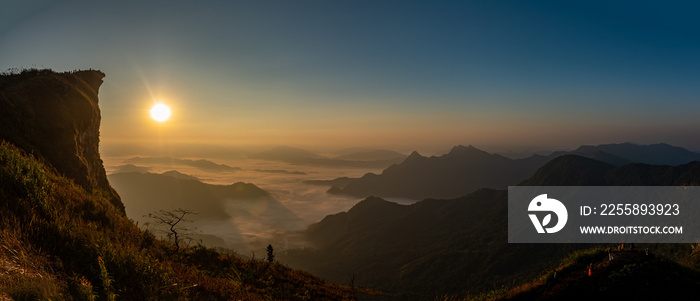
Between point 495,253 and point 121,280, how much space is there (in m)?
193

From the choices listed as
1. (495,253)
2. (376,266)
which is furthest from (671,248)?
(376,266)

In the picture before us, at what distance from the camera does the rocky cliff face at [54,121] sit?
18.7 meters

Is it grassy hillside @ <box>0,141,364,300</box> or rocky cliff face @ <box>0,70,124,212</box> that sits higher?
rocky cliff face @ <box>0,70,124,212</box>

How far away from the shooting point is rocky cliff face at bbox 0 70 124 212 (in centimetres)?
1872

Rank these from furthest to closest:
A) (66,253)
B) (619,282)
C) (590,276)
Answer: (590,276)
(619,282)
(66,253)

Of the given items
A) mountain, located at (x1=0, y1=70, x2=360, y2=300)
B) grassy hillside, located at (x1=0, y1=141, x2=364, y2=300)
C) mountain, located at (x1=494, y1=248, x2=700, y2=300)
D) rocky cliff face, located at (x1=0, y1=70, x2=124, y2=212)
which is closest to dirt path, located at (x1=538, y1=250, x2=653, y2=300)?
mountain, located at (x1=494, y1=248, x2=700, y2=300)

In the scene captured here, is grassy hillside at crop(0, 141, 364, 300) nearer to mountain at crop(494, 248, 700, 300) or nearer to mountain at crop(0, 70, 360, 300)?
mountain at crop(0, 70, 360, 300)

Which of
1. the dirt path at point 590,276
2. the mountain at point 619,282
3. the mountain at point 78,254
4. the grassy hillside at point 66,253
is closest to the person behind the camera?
the grassy hillside at point 66,253

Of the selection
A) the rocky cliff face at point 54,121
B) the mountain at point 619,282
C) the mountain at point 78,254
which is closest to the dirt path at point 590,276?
the mountain at point 619,282

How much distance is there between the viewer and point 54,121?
21844mm

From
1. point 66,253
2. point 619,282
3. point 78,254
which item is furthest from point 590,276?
point 66,253

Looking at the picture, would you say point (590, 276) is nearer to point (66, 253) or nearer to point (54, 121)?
point (66, 253)

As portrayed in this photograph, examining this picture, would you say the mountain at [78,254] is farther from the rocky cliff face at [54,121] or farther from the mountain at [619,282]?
the mountain at [619,282]

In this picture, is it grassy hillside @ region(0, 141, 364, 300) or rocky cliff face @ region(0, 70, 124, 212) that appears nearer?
grassy hillside @ region(0, 141, 364, 300)
